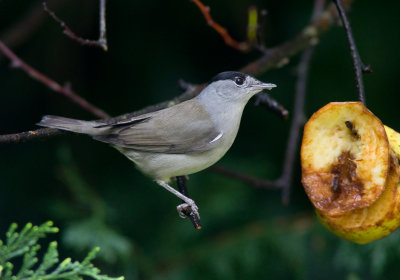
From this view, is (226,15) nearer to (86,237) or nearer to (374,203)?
(86,237)

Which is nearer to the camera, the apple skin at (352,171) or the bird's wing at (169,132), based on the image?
the apple skin at (352,171)

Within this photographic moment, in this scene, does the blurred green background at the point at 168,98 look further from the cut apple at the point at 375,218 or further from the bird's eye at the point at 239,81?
the cut apple at the point at 375,218

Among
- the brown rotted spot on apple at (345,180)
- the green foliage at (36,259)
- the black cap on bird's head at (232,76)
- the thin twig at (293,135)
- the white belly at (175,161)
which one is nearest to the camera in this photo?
the green foliage at (36,259)

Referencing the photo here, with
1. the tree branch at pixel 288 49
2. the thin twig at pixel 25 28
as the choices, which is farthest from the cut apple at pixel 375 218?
the thin twig at pixel 25 28

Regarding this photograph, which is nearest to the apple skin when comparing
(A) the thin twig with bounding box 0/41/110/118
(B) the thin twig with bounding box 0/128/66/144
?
(B) the thin twig with bounding box 0/128/66/144

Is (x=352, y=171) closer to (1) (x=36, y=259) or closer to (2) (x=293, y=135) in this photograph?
(1) (x=36, y=259)

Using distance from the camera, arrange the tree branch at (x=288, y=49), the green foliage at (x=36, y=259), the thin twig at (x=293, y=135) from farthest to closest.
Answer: the thin twig at (x=293, y=135) → the tree branch at (x=288, y=49) → the green foliage at (x=36, y=259)

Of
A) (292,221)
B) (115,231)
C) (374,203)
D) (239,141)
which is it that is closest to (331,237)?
(292,221)

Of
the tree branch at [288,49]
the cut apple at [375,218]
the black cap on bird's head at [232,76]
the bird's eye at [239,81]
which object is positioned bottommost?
the cut apple at [375,218]
